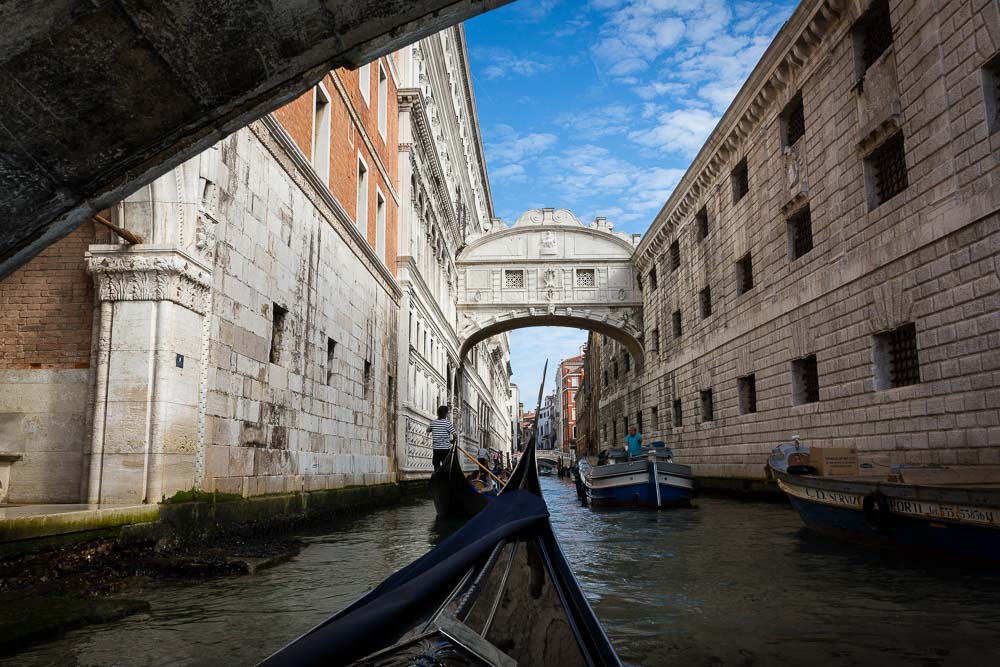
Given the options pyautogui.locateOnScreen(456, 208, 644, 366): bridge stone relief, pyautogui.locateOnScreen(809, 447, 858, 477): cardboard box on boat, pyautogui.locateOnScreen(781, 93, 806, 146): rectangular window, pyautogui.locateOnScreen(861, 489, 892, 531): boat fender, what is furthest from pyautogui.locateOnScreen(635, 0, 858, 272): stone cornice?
pyautogui.locateOnScreen(861, 489, 892, 531): boat fender

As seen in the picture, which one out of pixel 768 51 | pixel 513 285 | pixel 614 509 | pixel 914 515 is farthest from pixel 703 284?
pixel 914 515

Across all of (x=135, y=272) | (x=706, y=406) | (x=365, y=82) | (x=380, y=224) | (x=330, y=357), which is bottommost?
(x=706, y=406)

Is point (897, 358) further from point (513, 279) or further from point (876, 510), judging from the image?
point (513, 279)

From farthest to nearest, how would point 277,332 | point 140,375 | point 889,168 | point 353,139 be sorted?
point 353,139, point 889,168, point 277,332, point 140,375

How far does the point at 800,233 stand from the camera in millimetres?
11039

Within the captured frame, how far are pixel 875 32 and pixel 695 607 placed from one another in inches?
326

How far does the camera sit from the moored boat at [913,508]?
4375mm

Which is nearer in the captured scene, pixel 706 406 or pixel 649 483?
→ pixel 649 483

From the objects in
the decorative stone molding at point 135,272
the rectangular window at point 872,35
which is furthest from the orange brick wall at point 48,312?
the rectangular window at point 872,35

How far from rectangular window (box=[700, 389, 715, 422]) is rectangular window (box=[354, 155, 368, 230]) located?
26.5 feet

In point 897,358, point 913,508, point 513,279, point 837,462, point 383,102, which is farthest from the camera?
point 513,279

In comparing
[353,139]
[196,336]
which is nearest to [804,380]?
[353,139]

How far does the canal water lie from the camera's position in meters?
2.86

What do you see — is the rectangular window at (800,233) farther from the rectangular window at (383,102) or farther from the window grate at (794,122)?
the rectangular window at (383,102)
